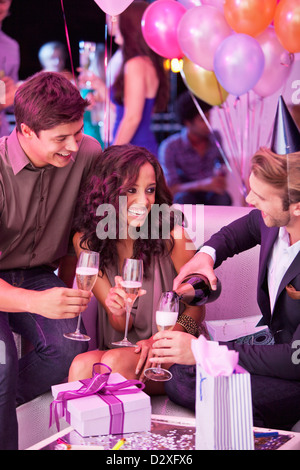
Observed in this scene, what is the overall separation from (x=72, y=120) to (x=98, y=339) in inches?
34.4

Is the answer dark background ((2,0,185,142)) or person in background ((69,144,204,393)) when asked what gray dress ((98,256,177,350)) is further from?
dark background ((2,0,185,142))

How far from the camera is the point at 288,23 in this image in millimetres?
3223

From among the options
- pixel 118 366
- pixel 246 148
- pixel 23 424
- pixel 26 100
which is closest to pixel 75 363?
pixel 118 366

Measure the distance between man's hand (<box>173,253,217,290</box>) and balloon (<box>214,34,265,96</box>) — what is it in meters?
1.63

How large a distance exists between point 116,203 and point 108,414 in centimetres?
93

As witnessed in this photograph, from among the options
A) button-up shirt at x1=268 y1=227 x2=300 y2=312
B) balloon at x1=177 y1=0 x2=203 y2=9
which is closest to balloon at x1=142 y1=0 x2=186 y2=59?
balloon at x1=177 y1=0 x2=203 y2=9

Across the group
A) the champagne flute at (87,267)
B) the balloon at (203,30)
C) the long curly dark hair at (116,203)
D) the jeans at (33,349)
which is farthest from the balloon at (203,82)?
the champagne flute at (87,267)

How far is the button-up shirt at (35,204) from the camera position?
2184 mm

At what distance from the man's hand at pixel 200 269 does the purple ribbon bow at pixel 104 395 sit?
48cm

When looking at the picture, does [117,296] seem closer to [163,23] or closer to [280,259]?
[280,259]

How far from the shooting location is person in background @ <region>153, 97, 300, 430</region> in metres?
1.73

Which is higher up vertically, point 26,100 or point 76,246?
point 26,100
